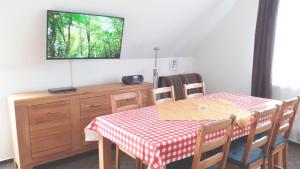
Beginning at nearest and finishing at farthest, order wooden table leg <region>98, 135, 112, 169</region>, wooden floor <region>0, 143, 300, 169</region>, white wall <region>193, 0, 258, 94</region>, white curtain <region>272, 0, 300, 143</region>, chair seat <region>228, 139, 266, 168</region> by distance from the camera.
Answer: chair seat <region>228, 139, 266, 168</region>
wooden table leg <region>98, 135, 112, 169</region>
wooden floor <region>0, 143, 300, 169</region>
white curtain <region>272, 0, 300, 143</region>
white wall <region>193, 0, 258, 94</region>

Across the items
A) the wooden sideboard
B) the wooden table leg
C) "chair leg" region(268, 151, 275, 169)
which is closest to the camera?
the wooden table leg

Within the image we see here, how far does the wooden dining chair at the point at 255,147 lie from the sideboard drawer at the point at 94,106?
5.21 feet

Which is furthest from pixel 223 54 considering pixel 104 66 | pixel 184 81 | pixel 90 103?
pixel 90 103

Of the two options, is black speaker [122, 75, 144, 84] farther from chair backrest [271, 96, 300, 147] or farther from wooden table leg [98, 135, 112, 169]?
chair backrest [271, 96, 300, 147]

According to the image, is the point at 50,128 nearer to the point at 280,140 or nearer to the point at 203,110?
the point at 203,110

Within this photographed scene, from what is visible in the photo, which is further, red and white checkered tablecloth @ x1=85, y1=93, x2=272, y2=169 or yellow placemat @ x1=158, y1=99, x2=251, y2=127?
yellow placemat @ x1=158, y1=99, x2=251, y2=127

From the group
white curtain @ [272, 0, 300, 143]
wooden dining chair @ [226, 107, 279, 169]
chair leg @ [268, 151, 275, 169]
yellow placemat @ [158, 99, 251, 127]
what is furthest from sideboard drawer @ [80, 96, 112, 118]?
white curtain @ [272, 0, 300, 143]

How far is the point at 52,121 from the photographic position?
2.75 meters

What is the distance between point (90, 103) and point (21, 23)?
1128 millimetres

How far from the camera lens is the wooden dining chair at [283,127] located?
7.09 feet

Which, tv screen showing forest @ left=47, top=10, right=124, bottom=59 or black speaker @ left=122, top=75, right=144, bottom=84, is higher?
tv screen showing forest @ left=47, top=10, right=124, bottom=59

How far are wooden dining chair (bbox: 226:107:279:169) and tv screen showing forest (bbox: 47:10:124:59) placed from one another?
1.91 meters

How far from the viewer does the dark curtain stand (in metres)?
3.50

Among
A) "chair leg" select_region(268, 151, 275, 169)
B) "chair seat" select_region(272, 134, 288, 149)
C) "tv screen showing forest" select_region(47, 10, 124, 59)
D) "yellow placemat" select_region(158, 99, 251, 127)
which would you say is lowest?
"chair leg" select_region(268, 151, 275, 169)
